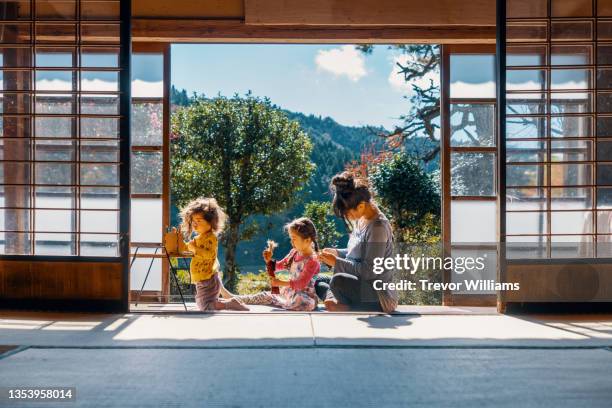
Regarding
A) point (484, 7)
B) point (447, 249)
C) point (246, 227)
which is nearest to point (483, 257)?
point (447, 249)

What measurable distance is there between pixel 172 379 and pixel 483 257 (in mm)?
4199

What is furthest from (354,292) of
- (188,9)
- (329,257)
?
(188,9)

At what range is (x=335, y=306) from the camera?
4.04 meters

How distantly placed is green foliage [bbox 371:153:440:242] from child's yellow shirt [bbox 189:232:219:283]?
3.24 m

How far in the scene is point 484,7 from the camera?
17.4 ft

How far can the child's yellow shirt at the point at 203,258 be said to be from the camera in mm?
4363

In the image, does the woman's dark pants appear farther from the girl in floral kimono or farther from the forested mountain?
the forested mountain

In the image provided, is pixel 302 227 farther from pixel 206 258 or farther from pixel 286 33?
pixel 286 33

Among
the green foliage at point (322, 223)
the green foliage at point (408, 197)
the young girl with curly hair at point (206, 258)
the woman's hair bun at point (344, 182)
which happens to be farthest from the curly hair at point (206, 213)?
the green foliage at point (322, 223)

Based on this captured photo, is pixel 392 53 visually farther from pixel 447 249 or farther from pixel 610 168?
pixel 610 168

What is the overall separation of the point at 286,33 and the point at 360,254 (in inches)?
85.9

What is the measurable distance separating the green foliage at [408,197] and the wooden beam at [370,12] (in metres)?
2.22

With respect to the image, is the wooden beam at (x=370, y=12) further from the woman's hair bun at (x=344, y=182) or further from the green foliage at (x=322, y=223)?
the green foliage at (x=322, y=223)

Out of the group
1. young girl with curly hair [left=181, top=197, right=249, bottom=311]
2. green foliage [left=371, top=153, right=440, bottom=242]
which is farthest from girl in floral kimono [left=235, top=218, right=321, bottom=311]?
green foliage [left=371, top=153, right=440, bottom=242]
